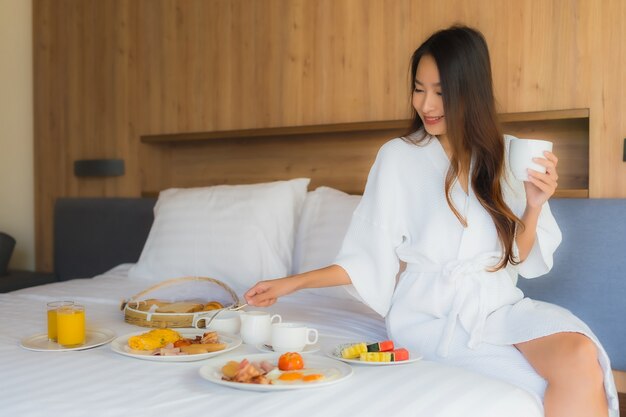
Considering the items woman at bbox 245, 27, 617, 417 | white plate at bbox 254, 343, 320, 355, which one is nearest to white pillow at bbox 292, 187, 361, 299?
woman at bbox 245, 27, 617, 417

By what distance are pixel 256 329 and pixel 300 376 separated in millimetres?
354

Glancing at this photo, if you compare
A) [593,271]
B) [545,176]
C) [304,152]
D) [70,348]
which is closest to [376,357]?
[545,176]

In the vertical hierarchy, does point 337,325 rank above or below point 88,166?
below

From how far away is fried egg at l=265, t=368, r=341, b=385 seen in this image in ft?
4.42

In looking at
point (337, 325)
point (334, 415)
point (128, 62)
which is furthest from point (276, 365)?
point (128, 62)

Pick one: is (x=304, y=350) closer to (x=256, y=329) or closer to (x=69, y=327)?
(x=256, y=329)

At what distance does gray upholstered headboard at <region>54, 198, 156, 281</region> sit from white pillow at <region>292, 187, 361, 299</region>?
3.06 feet

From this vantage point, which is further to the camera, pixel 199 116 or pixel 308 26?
pixel 199 116

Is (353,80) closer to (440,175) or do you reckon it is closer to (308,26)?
(308,26)

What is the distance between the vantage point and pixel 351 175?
311 centimetres

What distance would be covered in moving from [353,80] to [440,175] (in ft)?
3.54

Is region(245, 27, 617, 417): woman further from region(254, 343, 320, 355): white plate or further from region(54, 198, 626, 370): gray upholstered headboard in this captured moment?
region(54, 198, 626, 370): gray upholstered headboard

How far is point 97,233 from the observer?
352 centimetres

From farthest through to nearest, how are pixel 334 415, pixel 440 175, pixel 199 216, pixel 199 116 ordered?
1. pixel 199 116
2. pixel 199 216
3. pixel 440 175
4. pixel 334 415
